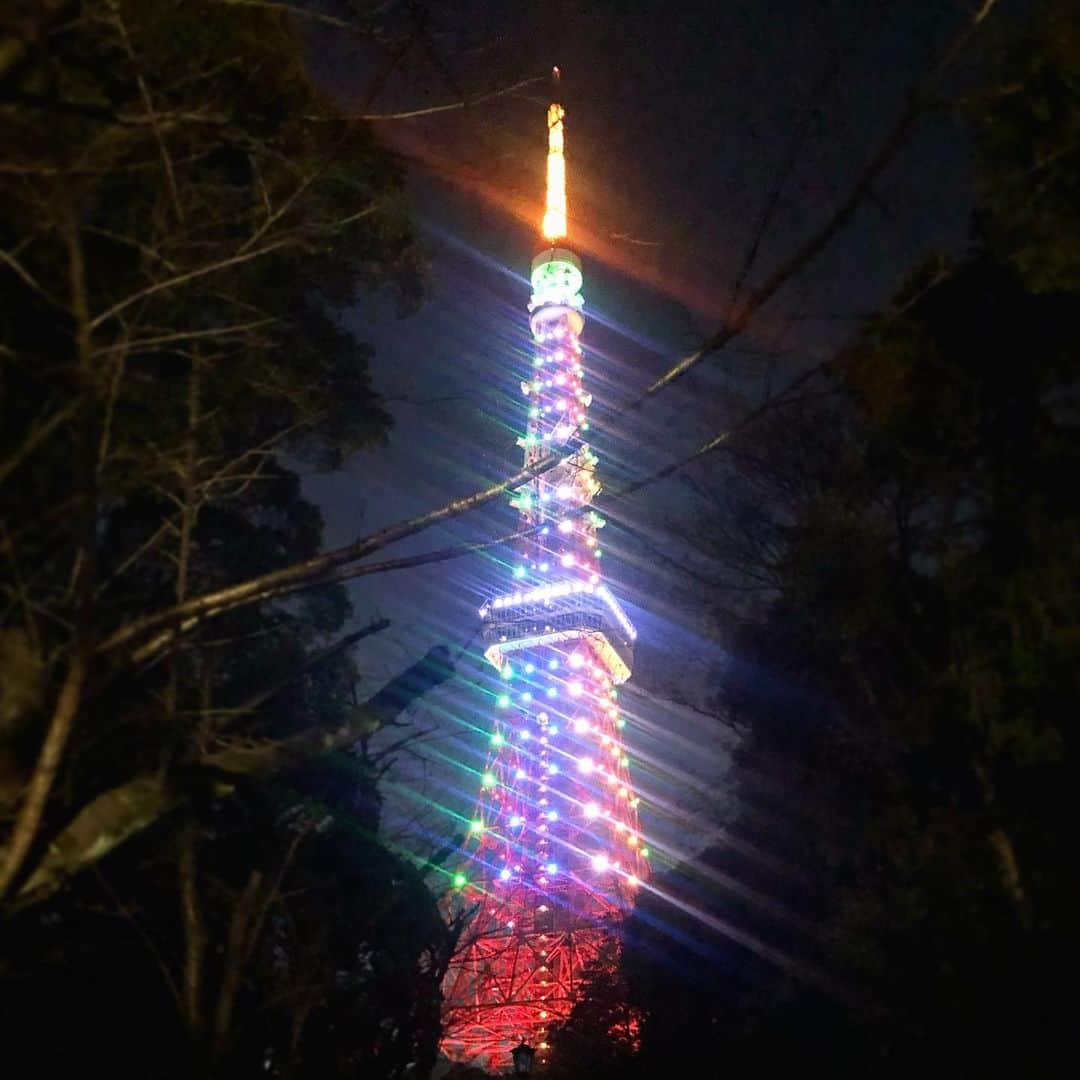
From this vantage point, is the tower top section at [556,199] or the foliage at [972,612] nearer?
the foliage at [972,612]

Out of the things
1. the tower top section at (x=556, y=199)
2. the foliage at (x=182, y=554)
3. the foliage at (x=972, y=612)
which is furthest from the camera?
the tower top section at (x=556, y=199)

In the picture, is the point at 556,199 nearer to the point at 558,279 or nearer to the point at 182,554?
the point at 558,279

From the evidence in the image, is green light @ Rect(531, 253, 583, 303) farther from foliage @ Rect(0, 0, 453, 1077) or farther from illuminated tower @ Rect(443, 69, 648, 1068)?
foliage @ Rect(0, 0, 453, 1077)

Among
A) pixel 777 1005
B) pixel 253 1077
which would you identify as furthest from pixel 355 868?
pixel 777 1005

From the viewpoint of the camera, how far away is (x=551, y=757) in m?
30.7

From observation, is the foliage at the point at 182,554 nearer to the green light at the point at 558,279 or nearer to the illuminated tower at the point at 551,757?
the illuminated tower at the point at 551,757

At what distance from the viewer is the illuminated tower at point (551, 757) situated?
25750 millimetres

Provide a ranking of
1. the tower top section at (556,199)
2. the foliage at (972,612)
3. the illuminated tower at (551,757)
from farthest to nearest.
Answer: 1. the tower top section at (556,199)
2. the illuminated tower at (551,757)
3. the foliage at (972,612)

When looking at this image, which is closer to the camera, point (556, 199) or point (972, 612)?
point (972, 612)

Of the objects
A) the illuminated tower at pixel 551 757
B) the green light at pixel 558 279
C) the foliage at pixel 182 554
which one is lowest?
the foliage at pixel 182 554

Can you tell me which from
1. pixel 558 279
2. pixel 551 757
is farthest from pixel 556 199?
pixel 551 757

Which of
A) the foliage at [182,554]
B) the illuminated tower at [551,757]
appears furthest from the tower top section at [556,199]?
the foliage at [182,554]

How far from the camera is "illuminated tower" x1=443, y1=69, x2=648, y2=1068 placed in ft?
84.5

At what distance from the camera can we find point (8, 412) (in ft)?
13.1
